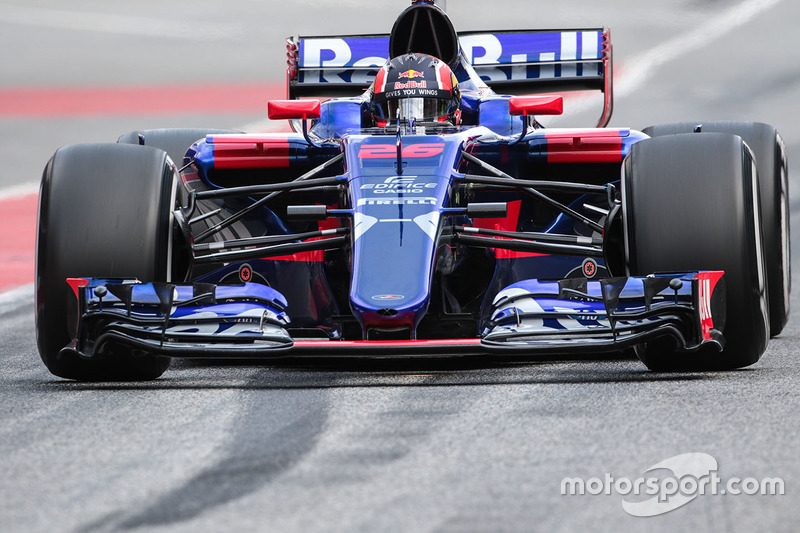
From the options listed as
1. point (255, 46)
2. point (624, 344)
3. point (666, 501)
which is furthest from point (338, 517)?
point (255, 46)

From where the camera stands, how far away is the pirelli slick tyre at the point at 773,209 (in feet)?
29.2

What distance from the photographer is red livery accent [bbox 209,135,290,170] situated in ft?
28.2

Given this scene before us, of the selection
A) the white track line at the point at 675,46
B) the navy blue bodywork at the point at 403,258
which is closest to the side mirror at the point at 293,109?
the navy blue bodywork at the point at 403,258

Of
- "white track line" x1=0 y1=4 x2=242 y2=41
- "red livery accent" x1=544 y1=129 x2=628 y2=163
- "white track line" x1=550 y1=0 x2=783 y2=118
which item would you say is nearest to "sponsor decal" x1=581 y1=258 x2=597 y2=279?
"red livery accent" x1=544 y1=129 x2=628 y2=163

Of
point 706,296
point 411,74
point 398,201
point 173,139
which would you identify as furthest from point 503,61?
point 706,296

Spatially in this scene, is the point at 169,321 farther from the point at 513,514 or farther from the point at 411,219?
the point at 513,514

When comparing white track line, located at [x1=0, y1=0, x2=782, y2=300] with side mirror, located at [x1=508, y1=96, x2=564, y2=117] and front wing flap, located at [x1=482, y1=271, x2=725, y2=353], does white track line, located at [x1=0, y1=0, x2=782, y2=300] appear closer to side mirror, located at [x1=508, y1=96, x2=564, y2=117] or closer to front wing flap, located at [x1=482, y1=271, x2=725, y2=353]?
side mirror, located at [x1=508, y1=96, x2=564, y2=117]

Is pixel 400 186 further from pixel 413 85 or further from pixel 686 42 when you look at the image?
pixel 686 42

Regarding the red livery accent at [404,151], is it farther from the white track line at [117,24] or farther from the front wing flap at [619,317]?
the white track line at [117,24]

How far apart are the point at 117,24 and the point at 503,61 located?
20.0 meters

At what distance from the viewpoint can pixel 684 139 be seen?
7.25m

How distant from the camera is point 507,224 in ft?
27.8

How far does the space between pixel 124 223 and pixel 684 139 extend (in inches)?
103

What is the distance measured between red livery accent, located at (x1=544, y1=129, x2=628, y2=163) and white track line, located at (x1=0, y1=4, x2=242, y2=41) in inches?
808
